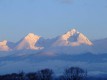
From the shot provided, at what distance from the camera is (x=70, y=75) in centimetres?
12775

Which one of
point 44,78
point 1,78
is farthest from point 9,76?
point 44,78

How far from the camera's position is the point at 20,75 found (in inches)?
5266

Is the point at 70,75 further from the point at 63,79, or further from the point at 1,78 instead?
the point at 1,78

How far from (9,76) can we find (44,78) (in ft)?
47.9

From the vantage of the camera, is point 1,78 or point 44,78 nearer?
point 44,78

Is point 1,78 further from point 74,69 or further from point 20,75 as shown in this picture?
point 74,69

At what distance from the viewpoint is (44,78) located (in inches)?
5017

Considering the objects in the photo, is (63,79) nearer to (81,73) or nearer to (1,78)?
(81,73)

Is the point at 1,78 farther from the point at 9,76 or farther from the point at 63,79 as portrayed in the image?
the point at 63,79

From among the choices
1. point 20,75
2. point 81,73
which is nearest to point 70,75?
point 81,73

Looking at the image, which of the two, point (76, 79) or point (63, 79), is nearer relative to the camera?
point (76, 79)

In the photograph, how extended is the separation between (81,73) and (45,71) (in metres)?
9.58

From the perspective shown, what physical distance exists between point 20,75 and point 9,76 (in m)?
6.02

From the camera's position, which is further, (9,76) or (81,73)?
(9,76)
